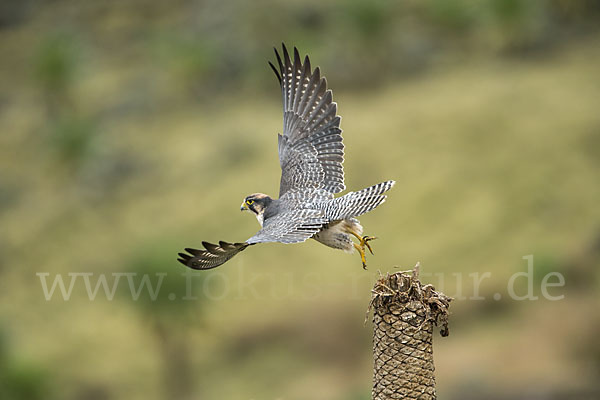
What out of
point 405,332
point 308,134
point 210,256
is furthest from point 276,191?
point 405,332

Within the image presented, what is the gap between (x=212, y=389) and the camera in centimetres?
3469

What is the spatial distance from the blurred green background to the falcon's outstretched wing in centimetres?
1617

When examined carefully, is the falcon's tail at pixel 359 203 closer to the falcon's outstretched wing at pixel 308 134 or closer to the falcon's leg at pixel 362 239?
the falcon's leg at pixel 362 239

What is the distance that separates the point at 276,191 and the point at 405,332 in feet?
120

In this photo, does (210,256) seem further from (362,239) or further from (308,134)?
(308,134)

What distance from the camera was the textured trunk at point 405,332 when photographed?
6121 millimetres

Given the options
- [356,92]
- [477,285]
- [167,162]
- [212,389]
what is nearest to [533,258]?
[477,285]

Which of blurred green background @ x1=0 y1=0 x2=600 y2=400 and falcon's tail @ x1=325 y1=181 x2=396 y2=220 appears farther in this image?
blurred green background @ x1=0 y1=0 x2=600 y2=400

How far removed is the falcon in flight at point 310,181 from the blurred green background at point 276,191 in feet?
53.3

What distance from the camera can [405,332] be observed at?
6.15 m

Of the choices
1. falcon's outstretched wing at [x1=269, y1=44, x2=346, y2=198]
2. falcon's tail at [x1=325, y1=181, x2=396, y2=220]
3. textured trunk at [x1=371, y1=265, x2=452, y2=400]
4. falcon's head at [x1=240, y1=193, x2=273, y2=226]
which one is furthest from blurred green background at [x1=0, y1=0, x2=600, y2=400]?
textured trunk at [x1=371, y1=265, x2=452, y2=400]

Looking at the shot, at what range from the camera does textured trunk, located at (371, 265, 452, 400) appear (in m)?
6.12

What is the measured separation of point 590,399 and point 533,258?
813cm

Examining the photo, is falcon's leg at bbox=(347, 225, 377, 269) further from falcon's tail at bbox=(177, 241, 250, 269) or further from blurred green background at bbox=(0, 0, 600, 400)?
blurred green background at bbox=(0, 0, 600, 400)
